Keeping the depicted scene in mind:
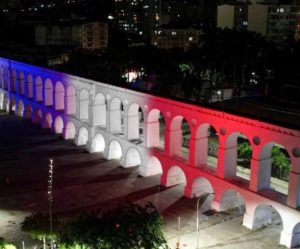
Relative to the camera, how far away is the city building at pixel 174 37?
172000 mm

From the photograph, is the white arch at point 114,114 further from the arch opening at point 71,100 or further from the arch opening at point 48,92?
the arch opening at point 48,92

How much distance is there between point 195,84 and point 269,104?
14.2 metres

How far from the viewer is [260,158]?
46.1 meters

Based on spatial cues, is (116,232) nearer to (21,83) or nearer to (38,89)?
(38,89)

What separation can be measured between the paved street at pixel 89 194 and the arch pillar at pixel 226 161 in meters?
3.94

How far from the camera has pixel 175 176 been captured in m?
56.6

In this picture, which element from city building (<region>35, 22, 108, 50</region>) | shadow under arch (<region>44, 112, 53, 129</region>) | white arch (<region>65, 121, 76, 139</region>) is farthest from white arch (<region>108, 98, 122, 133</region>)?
city building (<region>35, 22, 108, 50</region>)

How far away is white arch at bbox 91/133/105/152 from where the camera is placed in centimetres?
6750

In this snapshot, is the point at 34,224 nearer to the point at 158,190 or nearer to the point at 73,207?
the point at 73,207

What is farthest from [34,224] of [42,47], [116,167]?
[42,47]

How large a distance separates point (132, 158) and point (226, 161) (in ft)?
53.6

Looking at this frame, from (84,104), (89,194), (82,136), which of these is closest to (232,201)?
(89,194)

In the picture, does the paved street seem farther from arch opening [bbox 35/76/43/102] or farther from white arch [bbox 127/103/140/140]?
arch opening [bbox 35/76/43/102]

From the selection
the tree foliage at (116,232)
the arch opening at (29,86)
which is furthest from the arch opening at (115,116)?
the tree foliage at (116,232)
